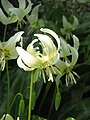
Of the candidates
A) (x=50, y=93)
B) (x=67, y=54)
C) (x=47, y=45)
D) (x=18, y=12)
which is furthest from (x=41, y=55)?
(x=50, y=93)

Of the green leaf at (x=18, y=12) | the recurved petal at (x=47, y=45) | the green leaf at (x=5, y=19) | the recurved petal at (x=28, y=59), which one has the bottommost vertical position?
the recurved petal at (x=28, y=59)

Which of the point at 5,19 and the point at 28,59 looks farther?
the point at 5,19

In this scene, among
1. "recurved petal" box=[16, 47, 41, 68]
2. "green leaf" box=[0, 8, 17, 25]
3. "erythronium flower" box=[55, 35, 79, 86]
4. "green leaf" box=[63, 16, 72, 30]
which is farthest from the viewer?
"green leaf" box=[63, 16, 72, 30]

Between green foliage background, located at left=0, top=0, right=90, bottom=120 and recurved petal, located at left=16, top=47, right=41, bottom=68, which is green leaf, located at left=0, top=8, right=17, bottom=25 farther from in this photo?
recurved petal, located at left=16, top=47, right=41, bottom=68

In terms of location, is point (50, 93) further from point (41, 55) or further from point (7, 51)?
point (41, 55)

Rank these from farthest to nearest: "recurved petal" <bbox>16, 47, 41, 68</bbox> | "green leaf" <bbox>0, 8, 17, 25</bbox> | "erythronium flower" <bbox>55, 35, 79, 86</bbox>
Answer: "green leaf" <bbox>0, 8, 17, 25</bbox> → "erythronium flower" <bbox>55, 35, 79, 86</bbox> → "recurved petal" <bbox>16, 47, 41, 68</bbox>

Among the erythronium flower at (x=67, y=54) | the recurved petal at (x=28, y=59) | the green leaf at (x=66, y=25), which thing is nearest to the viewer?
the recurved petal at (x=28, y=59)

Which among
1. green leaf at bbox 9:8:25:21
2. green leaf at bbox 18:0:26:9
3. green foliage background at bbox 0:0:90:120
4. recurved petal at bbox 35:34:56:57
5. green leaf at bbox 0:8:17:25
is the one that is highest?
green leaf at bbox 18:0:26:9

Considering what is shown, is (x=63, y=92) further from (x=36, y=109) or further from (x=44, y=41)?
(x=44, y=41)

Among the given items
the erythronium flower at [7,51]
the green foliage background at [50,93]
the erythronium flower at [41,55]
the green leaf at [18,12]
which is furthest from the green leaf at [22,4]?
the erythronium flower at [41,55]

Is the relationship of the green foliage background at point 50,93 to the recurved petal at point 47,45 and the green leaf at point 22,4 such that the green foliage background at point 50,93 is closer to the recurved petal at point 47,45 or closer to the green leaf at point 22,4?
the green leaf at point 22,4

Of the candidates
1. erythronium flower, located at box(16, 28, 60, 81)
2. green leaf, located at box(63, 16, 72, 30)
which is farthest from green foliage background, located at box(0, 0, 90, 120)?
erythronium flower, located at box(16, 28, 60, 81)

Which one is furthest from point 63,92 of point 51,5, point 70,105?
point 51,5
